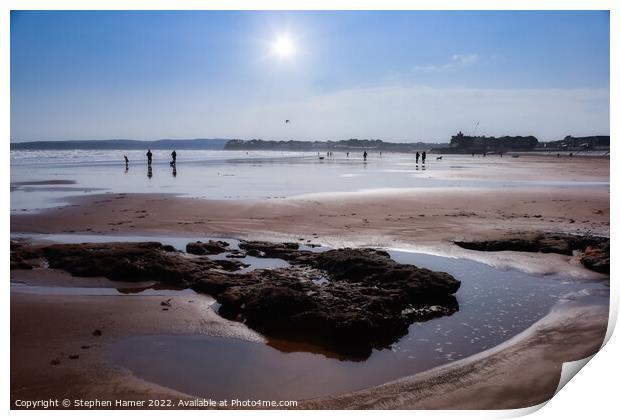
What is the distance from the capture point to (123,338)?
5379 mm

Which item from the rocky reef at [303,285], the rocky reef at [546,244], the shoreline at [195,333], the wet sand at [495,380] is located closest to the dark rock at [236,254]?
the rocky reef at [303,285]

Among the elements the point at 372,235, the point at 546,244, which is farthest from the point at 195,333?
the point at 546,244

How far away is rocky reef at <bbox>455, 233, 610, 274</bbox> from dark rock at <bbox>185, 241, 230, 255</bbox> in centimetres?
500

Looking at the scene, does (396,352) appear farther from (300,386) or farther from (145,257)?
(145,257)

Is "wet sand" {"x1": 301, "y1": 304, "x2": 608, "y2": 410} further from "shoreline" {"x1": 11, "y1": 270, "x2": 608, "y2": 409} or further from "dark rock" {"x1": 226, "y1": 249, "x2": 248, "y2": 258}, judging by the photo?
"dark rock" {"x1": 226, "y1": 249, "x2": 248, "y2": 258}

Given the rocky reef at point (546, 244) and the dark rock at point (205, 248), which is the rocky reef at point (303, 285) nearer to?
the dark rock at point (205, 248)

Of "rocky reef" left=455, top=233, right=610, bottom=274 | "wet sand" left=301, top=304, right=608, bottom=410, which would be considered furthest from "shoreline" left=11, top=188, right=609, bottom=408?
"rocky reef" left=455, top=233, right=610, bottom=274

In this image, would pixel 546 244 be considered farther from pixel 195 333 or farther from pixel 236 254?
pixel 195 333

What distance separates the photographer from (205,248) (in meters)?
9.12

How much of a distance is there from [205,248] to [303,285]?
3297mm

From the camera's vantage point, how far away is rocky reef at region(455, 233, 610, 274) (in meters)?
9.16

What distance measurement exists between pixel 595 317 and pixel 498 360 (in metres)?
1.96

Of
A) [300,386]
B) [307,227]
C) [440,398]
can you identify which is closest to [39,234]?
[307,227]

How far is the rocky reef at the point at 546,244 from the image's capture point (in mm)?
9156
